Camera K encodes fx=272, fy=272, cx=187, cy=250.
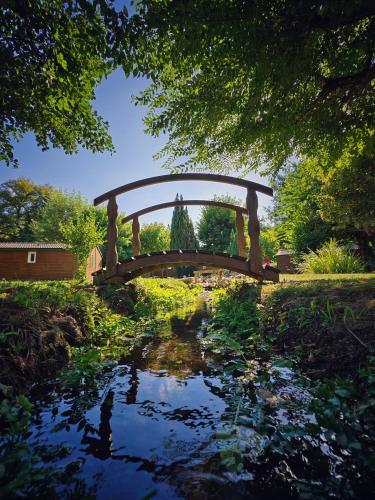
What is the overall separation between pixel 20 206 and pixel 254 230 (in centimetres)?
4430

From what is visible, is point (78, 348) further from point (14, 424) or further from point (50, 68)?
point (50, 68)

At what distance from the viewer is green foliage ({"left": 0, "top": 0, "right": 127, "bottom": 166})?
3547mm

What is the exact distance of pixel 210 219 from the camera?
46.6m

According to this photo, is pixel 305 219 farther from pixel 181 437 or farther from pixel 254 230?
pixel 181 437

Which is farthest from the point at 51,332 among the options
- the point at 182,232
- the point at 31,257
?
the point at 182,232

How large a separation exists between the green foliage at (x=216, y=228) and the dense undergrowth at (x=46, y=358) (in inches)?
1573

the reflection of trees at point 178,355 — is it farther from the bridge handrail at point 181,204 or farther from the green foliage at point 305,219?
the green foliage at point 305,219

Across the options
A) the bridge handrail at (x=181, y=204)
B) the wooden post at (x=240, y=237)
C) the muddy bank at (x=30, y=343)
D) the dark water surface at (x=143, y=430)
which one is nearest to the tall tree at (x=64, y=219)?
the bridge handrail at (x=181, y=204)

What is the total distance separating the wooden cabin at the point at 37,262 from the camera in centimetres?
2392

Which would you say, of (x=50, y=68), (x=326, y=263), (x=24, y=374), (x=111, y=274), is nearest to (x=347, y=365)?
(x=24, y=374)

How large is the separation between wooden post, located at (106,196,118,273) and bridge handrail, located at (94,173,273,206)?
29 centimetres

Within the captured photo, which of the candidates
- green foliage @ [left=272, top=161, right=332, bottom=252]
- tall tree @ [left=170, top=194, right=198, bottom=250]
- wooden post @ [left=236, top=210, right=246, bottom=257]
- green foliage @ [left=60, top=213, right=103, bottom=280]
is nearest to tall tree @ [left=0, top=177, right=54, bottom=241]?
tall tree @ [left=170, top=194, right=198, bottom=250]

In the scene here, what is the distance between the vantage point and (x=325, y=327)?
12.2ft

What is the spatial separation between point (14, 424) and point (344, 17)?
557 cm
